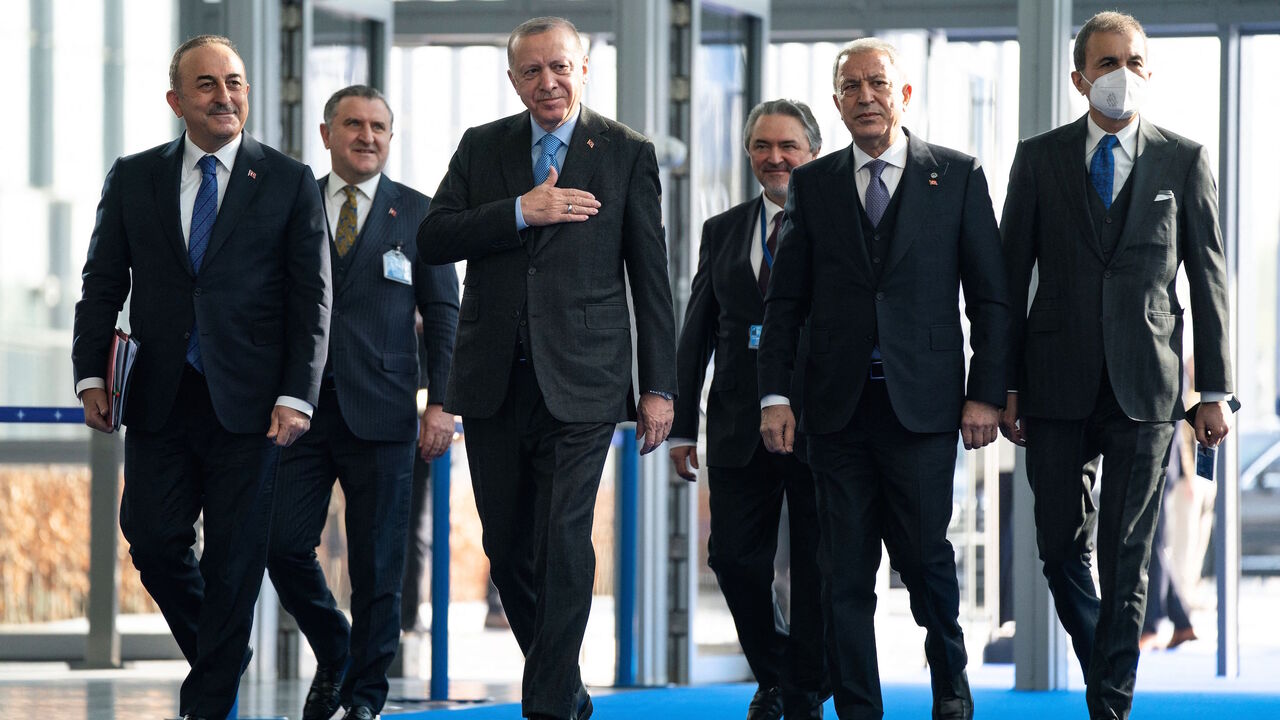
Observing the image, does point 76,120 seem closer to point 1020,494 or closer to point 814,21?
point 814,21

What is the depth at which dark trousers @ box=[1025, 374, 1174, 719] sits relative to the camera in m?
3.54

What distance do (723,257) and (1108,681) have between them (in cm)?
150

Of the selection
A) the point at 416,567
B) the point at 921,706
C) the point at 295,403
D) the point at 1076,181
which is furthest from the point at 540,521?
the point at 416,567

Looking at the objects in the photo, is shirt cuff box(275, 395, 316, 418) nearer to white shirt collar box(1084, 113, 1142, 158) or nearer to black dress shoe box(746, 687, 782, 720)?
black dress shoe box(746, 687, 782, 720)

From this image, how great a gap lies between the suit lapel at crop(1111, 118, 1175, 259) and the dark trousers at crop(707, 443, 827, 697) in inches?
40.5

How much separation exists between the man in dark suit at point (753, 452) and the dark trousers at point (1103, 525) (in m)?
0.66

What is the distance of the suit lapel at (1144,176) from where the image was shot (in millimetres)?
3643

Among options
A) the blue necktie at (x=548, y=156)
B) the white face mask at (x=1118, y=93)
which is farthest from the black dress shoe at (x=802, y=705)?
the white face mask at (x=1118, y=93)

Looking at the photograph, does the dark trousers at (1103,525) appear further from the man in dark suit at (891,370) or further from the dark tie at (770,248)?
the dark tie at (770,248)

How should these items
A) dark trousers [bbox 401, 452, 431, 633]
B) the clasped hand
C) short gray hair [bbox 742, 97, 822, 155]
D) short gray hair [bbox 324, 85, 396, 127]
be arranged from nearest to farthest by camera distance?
the clasped hand, short gray hair [bbox 742, 97, 822, 155], short gray hair [bbox 324, 85, 396, 127], dark trousers [bbox 401, 452, 431, 633]

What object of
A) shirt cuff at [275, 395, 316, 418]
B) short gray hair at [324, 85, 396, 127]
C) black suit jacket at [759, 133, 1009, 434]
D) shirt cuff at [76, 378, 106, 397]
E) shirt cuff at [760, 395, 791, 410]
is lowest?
shirt cuff at [275, 395, 316, 418]

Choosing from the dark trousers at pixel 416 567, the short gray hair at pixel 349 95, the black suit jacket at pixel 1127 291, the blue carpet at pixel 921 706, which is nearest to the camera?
the black suit jacket at pixel 1127 291

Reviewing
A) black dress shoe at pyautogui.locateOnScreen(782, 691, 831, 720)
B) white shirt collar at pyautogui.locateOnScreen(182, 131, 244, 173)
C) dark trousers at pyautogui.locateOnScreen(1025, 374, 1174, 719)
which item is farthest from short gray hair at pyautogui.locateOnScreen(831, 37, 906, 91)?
black dress shoe at pyautogui.locateOnScreen(782, 691, 831, 720)

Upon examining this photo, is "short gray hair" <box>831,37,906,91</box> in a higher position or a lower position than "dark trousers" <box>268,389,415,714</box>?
higher
